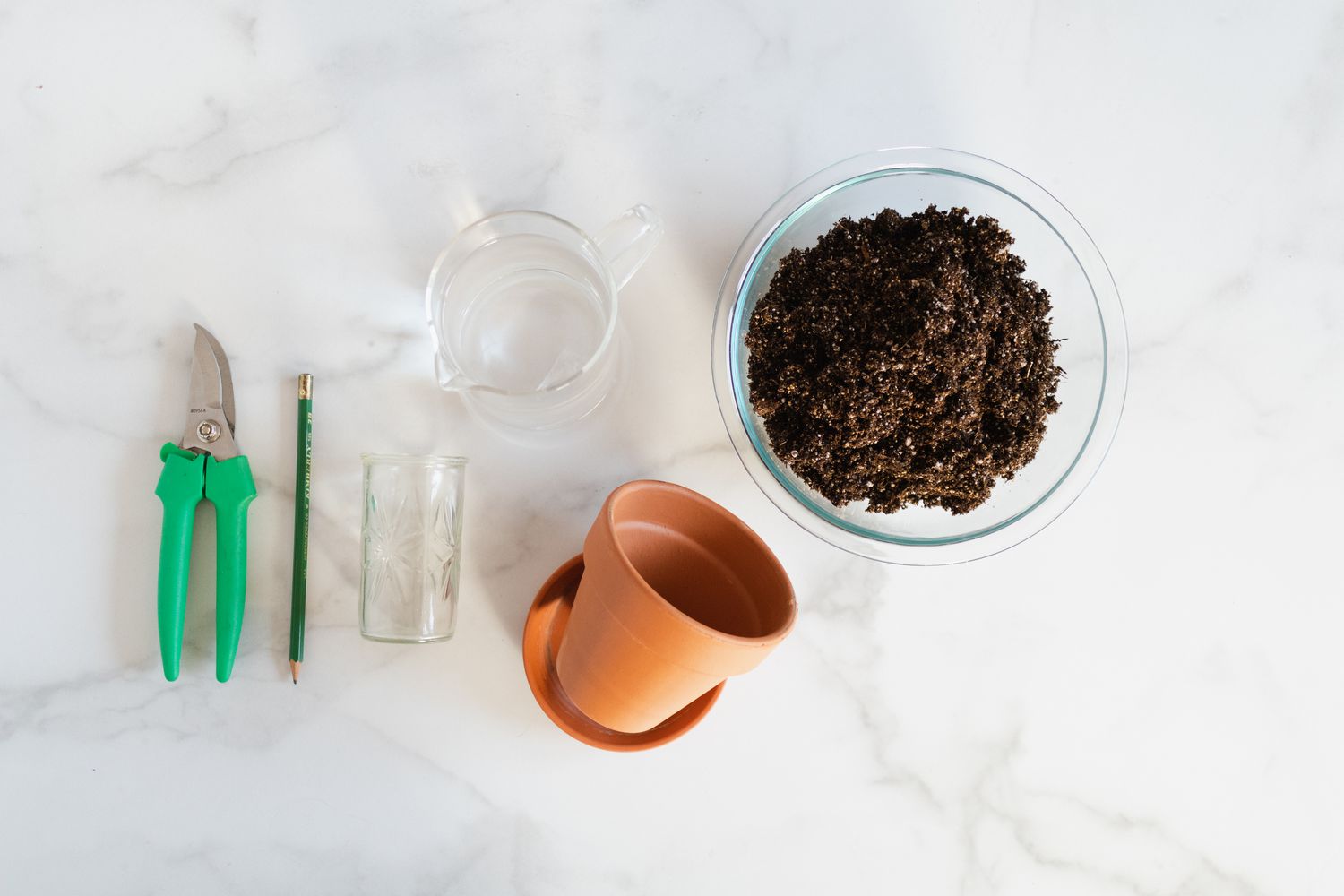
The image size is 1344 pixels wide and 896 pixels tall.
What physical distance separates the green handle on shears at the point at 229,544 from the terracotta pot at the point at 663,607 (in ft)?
1.12

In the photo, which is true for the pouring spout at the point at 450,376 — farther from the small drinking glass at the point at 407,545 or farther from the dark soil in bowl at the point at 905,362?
the dark soil in bowl at the point at 905,362

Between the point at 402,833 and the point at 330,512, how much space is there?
0.36 m

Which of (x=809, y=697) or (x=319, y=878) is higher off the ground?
(x=809, y=697)

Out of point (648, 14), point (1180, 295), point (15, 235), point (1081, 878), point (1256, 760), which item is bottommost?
point (1081, 878)

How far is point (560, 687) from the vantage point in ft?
2.82

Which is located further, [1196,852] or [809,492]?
[1196,852]

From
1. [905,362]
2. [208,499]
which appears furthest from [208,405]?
[905,362]

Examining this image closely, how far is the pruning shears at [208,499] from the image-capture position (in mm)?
858

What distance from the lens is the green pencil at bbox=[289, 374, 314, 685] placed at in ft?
2.87

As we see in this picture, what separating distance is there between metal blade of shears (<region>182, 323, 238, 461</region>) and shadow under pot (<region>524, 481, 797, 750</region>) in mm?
371

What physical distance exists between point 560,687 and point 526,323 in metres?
0.38

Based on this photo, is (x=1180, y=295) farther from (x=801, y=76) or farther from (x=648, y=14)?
(x=648, y=14)

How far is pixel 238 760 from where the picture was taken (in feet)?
2.97

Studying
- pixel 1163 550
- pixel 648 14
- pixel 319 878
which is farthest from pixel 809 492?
pixel 319 878
